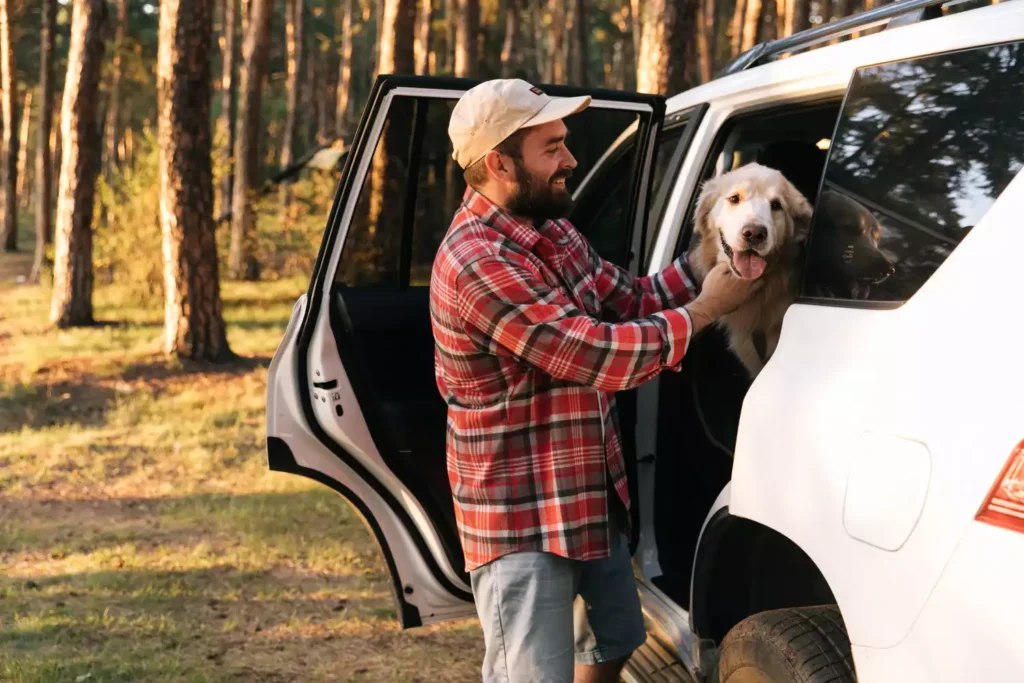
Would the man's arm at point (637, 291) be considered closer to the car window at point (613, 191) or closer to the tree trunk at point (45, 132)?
the car window at point (613, 191)

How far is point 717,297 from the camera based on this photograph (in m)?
2.52

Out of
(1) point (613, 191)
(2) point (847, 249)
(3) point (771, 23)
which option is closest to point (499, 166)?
(2) point (847, 249)

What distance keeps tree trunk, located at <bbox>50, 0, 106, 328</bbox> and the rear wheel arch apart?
11.9 m

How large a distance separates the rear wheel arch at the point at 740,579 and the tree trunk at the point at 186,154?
878 centimetres

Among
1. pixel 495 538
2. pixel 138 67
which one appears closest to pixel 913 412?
pixel 495 538

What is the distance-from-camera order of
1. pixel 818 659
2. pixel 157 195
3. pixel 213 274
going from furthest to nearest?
pixel 157 195 → pixel 213 274 → pixel 818 659

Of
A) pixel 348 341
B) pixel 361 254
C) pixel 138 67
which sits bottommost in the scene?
pixel 348 341

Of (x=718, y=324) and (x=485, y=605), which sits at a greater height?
(x=718, y=324)

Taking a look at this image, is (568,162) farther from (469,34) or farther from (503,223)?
(469,34)

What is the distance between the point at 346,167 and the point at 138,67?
33948 millimetres

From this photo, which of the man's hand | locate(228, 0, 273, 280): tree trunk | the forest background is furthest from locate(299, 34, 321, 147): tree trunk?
the man's hand

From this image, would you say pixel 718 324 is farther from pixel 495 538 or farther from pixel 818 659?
pixel 818 659

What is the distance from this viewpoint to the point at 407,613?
11.0 feet

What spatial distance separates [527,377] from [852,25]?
1439 mm
